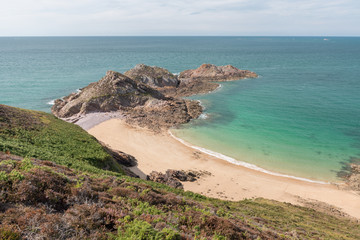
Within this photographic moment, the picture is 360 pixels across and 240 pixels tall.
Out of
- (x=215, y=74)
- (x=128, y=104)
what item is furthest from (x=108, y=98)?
(x=215, y=74)

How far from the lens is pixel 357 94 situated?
66.2m

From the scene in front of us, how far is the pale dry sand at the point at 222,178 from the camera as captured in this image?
26.6m

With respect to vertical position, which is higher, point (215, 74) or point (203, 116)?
point (215, 74)

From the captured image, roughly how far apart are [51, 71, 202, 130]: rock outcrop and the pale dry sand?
33.0 ft

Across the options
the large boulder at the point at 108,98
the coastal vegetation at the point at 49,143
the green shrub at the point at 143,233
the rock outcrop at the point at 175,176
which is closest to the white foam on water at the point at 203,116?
the large boulder at the point at 108,98

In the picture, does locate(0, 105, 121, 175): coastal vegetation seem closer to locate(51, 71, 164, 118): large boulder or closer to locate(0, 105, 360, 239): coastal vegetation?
locate(0, 105, 360, 239): coastal vegetation

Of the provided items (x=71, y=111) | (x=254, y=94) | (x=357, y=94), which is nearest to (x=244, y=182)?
(x=71, y=111)

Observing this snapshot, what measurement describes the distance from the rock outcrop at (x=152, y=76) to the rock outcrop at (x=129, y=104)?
16064 mm

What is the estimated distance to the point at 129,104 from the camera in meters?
56.5

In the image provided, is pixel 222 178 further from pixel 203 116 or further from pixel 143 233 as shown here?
pixel 203 116

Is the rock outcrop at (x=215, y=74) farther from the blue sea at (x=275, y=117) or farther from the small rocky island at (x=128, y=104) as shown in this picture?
the small rocky island at (x=128, y=104)

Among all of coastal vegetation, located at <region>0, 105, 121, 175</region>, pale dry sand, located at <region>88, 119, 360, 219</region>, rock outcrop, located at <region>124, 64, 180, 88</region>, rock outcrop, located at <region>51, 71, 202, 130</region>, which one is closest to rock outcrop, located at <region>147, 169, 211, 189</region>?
pale dry sand, located at <region>88, 119, 360, 219</region>

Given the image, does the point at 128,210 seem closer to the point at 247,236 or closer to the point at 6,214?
the point at 6,214

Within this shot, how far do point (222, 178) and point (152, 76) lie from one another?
2157 inches
